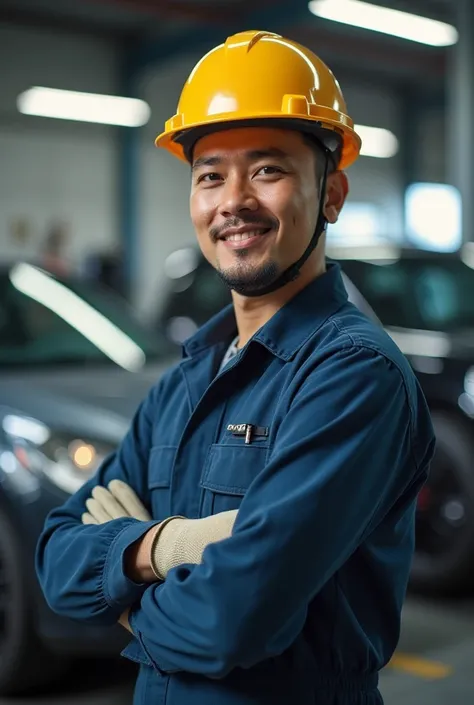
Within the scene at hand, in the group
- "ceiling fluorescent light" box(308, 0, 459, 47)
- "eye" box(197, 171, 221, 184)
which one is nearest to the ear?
"eye" box(197, 171, 221, 184)

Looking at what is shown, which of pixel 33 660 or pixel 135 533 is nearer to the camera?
pixel 135 533

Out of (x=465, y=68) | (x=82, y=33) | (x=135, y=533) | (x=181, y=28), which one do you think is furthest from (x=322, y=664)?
(x=82, y=33)

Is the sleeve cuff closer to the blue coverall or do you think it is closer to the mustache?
the blue coverall

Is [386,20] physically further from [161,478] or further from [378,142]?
[161,478]

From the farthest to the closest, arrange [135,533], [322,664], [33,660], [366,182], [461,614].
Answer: [366,182] < [461,614] < [33,660] < [135,533] < [322,664]

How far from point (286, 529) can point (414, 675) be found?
265 cm

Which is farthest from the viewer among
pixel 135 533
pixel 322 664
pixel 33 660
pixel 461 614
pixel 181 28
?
pixel 181 28

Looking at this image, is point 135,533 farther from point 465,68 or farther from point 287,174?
point 465,68

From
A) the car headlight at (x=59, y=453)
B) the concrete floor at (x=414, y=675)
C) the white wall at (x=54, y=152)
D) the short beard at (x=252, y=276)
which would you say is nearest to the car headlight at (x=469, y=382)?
the concrete floor at (x=414, y=675)

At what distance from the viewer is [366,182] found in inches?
790

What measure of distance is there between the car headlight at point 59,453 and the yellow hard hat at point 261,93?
1.73 metres

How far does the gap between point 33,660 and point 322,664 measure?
83.5 inches

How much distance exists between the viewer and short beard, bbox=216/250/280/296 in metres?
1.71

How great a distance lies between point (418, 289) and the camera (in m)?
5.73
